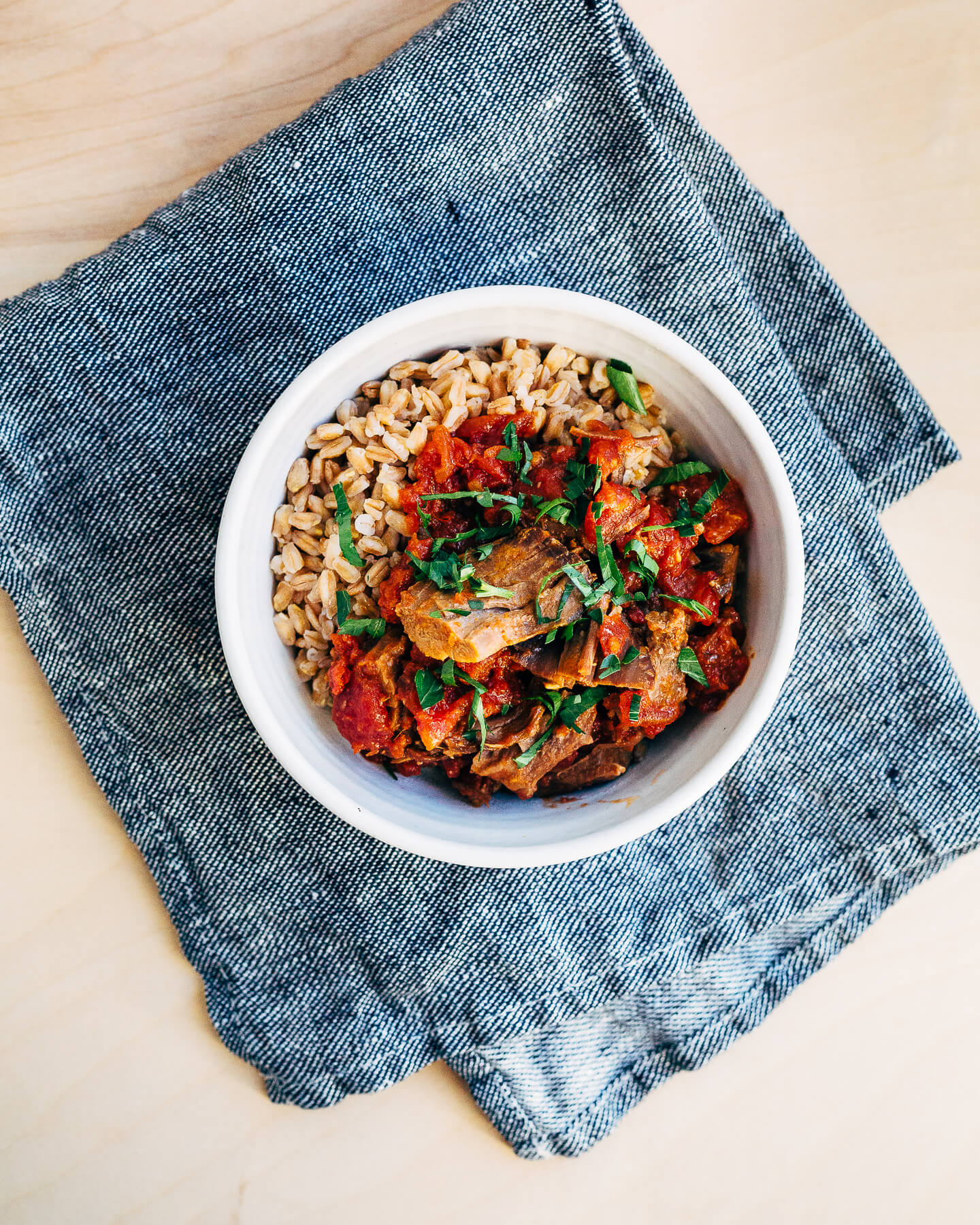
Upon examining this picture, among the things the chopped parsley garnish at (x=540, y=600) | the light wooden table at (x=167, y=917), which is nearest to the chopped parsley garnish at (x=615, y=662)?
the chopped parsley garnish at (x=540, y=600)

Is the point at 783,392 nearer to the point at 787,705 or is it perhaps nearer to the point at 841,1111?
the point at 787,705

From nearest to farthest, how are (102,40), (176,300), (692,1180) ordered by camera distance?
(176,300) < (102,40) < (692,1180)

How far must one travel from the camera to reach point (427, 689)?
4.87 ft

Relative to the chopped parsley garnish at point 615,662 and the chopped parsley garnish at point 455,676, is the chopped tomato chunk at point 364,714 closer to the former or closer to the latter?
the chopped parsley garnish at point 455,676

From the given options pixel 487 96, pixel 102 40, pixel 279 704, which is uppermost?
pixel 102 40

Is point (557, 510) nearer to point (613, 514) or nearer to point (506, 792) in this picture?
point (613, 514)

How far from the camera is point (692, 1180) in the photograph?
2.18m

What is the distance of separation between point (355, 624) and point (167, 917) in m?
0.95

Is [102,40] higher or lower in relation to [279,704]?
higher

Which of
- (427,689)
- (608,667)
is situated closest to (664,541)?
(608,667)

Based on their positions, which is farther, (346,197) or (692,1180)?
(692,1180)

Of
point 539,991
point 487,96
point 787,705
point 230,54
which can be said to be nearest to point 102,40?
point 230,54

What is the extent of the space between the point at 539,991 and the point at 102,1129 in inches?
41.0

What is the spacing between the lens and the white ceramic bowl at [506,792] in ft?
4.91
